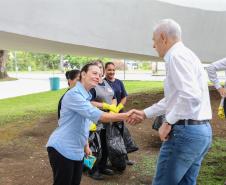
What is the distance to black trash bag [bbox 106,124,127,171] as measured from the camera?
556cm

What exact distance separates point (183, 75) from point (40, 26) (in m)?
3.96

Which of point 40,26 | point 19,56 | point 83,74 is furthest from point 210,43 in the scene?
point 19,56

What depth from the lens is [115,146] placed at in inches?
219

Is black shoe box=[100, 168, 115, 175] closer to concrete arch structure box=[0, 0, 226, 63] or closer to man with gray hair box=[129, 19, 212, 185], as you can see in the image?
concrete arch structure box=[0, 0, 226, 63]

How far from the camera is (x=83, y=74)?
3.77 meters

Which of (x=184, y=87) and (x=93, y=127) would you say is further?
(x=93, y=127)

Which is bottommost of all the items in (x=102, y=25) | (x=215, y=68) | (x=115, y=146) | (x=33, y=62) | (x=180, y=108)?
(x=33, y=62)

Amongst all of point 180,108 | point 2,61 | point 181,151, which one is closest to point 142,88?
point 2,61

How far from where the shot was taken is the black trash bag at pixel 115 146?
5.56m

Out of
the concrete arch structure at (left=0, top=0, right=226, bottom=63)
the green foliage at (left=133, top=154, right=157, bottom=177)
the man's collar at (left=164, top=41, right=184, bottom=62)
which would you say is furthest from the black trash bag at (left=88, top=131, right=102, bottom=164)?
the man's collar at (left=164, top=41, right=184, bottom=62)

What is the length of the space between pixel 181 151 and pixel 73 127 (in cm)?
97

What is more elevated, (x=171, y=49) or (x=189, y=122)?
(x=171, y=49)

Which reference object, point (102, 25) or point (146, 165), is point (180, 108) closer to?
point (146, 165)

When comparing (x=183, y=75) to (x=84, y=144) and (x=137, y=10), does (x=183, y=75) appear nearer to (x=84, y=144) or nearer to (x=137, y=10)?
(x=84, y=144)
